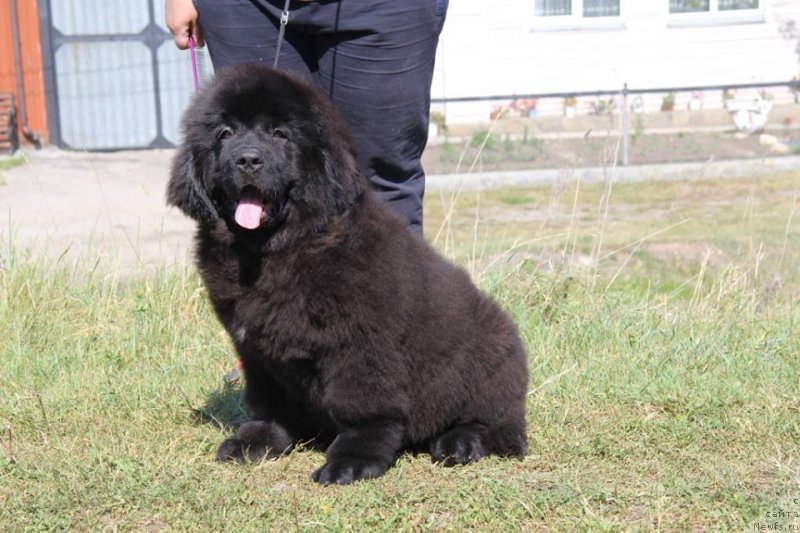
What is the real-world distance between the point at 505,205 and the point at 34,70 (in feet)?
32.5

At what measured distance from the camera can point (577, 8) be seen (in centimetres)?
1859

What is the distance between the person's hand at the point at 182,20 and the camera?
4.14 metres

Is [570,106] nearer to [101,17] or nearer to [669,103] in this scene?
[669,103]

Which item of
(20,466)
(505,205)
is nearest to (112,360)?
(20,466)

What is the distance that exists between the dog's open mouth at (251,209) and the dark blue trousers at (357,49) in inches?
31.7

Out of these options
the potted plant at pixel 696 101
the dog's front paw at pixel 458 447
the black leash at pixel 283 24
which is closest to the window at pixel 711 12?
the potted plant at pixel 696 101

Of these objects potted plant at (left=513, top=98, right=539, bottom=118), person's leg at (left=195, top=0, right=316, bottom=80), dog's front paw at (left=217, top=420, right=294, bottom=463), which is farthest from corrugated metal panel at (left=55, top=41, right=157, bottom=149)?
dog's front paw at (left=217, top=420, right=294, bottom=463)

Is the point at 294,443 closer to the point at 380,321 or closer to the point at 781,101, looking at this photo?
the point at 380,321

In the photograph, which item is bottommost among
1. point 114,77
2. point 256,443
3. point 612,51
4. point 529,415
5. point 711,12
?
point 529,415

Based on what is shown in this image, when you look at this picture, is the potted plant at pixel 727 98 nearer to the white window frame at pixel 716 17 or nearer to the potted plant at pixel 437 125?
the white window frame at pixel 716 17

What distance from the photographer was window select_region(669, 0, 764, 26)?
18672mm

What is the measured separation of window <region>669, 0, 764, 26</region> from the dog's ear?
1670 centimetres

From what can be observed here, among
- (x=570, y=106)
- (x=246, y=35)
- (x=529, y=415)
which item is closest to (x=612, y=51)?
(x=570, y=106)

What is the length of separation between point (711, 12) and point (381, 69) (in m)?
16.5
